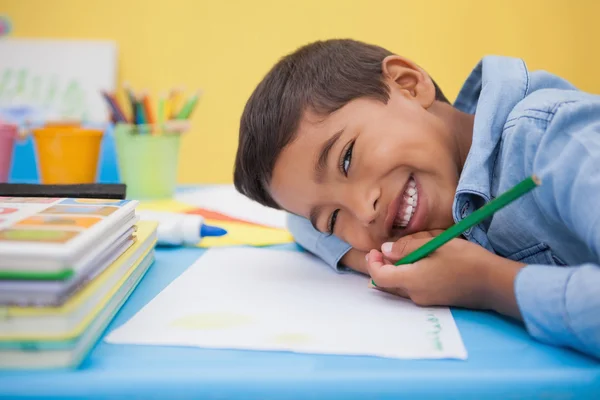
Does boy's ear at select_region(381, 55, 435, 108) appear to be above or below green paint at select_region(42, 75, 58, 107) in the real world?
above

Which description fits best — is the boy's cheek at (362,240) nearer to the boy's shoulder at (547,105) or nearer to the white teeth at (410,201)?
the white teeth at (410,201)

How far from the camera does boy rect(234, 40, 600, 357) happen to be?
1.34 feet

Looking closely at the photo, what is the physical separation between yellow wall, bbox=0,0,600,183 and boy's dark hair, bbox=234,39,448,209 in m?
0.82

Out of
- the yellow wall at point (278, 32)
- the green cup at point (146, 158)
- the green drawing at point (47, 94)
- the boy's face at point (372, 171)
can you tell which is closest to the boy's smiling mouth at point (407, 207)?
the boy's face at point (372, 171)

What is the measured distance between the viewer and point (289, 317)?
0.43 metres

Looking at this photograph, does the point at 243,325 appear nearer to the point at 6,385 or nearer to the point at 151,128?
the point at 6,385

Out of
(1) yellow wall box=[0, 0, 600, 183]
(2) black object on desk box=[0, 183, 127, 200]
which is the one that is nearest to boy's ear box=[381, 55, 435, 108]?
(2) black object on desk box=[0, 183, 127, 200]

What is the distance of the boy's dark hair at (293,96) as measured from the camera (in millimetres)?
613

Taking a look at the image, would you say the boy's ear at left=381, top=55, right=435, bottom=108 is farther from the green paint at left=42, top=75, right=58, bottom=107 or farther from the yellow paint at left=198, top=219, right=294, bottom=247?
the green paint at left=42, top=75, right=58, bottom=107

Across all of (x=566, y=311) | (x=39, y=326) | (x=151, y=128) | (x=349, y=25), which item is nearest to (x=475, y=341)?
(x=566, y=311)

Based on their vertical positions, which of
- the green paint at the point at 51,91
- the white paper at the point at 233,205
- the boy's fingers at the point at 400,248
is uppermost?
the boy's fingers at the point at 400,248

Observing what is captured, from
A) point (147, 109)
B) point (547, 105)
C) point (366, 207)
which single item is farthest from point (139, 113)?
point (547, 105)

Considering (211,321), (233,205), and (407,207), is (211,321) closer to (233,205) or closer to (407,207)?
(407,207)

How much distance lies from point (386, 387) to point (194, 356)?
116mm
